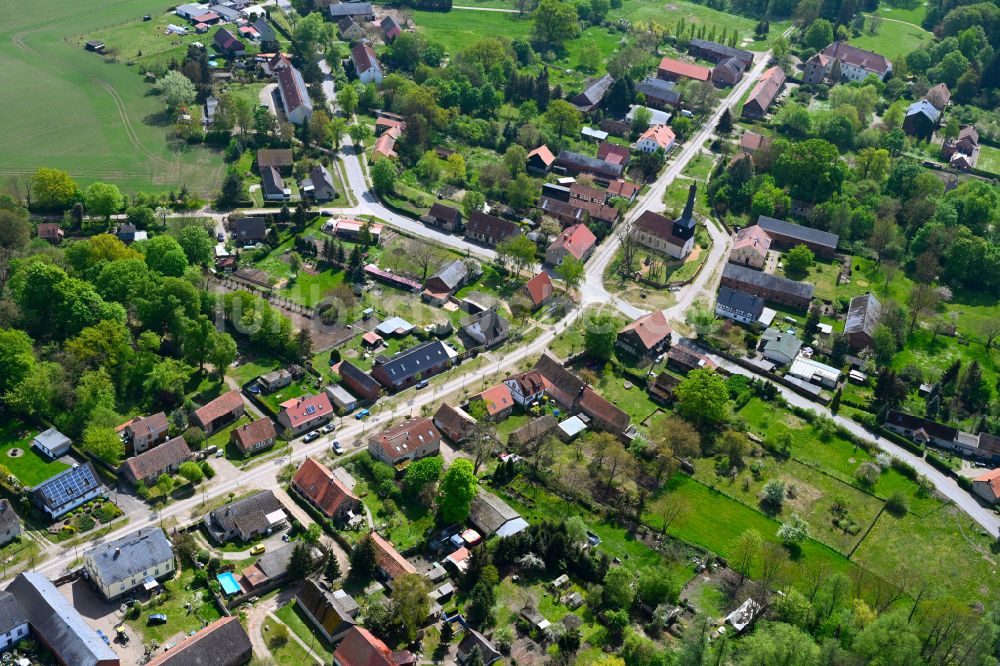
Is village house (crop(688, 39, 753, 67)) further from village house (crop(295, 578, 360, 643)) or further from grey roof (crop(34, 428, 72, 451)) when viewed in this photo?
village house (crop(295, 578, 360, 643))

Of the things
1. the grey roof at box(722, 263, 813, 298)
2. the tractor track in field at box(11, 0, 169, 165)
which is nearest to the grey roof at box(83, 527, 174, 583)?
the tractor track in field at box(11, 0, 169, 165)

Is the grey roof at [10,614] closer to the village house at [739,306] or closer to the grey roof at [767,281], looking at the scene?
the village house at [739,306]

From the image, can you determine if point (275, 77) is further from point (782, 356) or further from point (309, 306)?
point (782, 356)

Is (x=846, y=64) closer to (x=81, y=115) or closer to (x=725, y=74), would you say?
(x=725, y=74)

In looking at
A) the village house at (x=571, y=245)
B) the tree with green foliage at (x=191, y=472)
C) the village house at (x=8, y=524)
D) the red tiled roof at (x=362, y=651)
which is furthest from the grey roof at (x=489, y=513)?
the village house at (x=571, y=245)

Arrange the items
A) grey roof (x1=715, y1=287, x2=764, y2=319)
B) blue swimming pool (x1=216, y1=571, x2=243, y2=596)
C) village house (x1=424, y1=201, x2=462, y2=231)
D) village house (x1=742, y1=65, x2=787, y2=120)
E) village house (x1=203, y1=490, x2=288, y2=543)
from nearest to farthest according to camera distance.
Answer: blue swimming pool (x1=216, y1=571, x2=243, y2=596)
village house (x1=203, y1=490, x2=288, y2=543)
grey roof (x1=715, y1=287, x2=764, y2=319)
village house (x1=424, y1=201, x2=462, y2=231)
village house (x1=742, y1=65, x2=787, y2=120)

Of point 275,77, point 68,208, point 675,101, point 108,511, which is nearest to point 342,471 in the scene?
point 108,511
